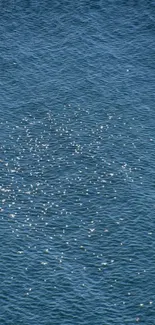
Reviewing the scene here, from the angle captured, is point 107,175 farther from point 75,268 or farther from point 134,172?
point 75,268

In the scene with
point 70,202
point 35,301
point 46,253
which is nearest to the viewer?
point 35,301

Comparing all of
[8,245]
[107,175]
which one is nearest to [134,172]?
[107,175]

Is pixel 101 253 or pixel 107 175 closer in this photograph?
pixel 101 253

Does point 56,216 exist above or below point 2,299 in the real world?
above

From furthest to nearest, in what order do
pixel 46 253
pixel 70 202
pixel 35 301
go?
pixel 70 202 < pixel 46 253 < pixel 35 301

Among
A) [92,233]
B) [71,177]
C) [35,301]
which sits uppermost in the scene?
[71,177]

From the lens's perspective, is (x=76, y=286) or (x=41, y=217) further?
(x=41, y=217)

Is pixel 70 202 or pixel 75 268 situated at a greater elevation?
pixel 70 202

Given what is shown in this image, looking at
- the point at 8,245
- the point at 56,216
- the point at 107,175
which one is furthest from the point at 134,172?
the point at 8,245

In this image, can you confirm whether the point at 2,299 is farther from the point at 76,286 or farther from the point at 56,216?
the point at 56,216
